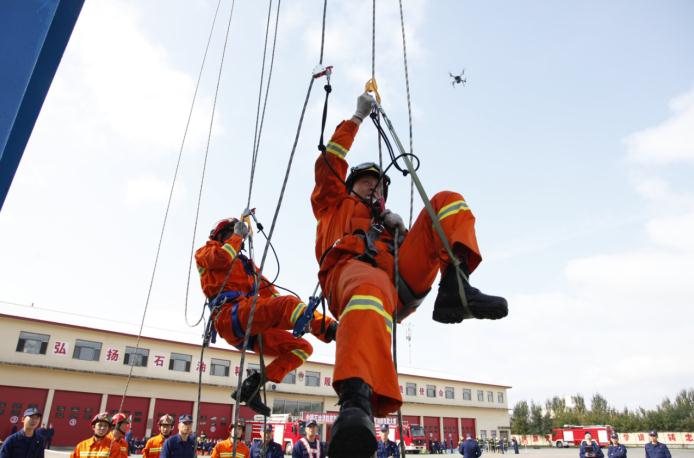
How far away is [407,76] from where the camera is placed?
11.9ft

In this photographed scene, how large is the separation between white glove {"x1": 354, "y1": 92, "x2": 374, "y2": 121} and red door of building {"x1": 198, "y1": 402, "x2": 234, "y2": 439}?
28.8 meters

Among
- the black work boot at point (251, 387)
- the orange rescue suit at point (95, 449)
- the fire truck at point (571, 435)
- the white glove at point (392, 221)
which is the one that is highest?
the white glove at point (392, 221)

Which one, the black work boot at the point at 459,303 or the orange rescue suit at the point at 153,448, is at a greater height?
the black work boot at the point at 459,303

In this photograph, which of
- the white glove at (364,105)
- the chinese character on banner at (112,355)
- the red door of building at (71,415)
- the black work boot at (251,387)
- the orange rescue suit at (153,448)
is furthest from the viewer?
the chinese character on banner at (112,355)

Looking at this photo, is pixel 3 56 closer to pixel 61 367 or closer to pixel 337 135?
pixel 337 135

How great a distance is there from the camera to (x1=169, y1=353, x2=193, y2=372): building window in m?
28.7

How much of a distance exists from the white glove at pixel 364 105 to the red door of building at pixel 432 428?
4058 cm

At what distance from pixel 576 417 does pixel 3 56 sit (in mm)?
83714

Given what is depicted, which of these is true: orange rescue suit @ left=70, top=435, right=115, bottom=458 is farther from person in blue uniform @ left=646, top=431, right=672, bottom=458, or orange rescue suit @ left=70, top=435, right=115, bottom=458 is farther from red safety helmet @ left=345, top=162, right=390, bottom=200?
person in blue uniform @ left=646, top=431, right=672, bottom=458

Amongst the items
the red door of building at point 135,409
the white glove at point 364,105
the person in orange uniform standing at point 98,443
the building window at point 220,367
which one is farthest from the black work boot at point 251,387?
the building window at point 220,367

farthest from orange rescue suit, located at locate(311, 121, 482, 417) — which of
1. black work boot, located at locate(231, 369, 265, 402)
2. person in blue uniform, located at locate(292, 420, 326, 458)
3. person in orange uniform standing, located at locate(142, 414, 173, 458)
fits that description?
person in blue uniform, located at locate(292, 420, 326, 458)

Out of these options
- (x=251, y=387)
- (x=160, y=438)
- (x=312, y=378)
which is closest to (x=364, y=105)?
(x=251, y=387)

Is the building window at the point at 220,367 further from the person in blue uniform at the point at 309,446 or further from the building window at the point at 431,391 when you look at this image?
the person in blue uniform at the point at 309,446

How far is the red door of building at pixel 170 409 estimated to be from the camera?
88.9 ft
